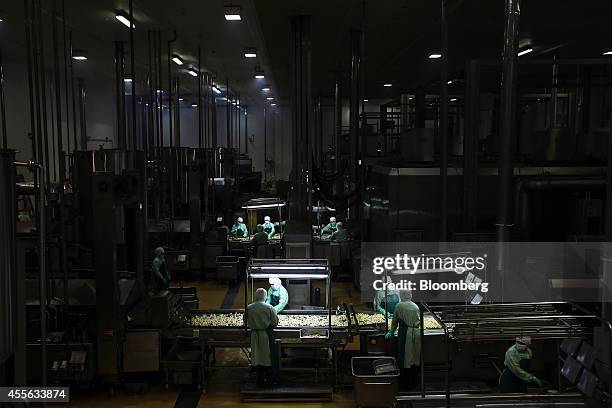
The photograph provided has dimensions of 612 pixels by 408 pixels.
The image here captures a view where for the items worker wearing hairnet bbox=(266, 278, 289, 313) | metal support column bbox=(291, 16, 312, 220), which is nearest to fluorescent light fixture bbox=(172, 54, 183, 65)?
metal support column bbox=(291, 16, 312, 220)

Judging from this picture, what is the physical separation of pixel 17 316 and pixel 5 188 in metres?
0.65

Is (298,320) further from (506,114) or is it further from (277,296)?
(506,114)

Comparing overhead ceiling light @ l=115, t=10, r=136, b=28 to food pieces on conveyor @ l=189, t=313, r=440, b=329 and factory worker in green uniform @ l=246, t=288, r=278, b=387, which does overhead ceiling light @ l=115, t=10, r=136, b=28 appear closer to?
food pieces on conveyor @ l=189, t=313, r=440, b=329

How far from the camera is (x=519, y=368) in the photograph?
564 cm

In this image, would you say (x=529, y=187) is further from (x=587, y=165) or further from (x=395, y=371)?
(x=395, y=371)

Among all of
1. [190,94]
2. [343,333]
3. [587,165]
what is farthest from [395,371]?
[190,94]

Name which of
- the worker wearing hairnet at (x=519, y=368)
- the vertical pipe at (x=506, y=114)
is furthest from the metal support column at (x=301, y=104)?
the worker wearing hairnet at (x=519, y=368)

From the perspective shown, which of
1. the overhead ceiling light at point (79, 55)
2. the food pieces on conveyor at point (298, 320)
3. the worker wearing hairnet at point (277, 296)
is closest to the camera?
the food pieces on conveyor at point (298, 320)

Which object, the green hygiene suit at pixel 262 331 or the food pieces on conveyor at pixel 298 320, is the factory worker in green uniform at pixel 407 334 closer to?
the food pieces on conveyor at pixel 298 320

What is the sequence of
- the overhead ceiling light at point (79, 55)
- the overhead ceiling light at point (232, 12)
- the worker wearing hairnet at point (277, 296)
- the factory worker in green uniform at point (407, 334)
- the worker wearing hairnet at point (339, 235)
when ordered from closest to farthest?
the factory worker in green uniform at point (407, 334), the worker wearing hairnet at point (277, 296), the overhead ceiling light at point (232, 12), the worker wearing hairnet at point (339, 235), the overhead ceiling light at point (79, 55)

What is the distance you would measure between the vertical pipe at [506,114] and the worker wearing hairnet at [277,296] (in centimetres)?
293

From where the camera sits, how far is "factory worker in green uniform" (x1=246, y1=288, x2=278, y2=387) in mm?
6758

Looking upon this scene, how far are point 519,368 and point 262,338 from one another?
2.94 m

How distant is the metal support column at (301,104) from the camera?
32.2 ft
